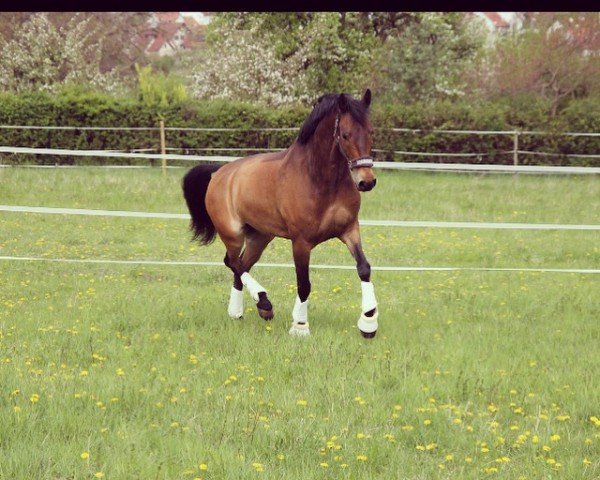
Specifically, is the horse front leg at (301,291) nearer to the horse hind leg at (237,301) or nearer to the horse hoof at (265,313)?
the horse hoof at (265,313)

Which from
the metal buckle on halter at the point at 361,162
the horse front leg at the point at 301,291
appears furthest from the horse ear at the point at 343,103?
the horse front leg at the point at 301,291

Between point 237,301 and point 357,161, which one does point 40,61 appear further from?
point 357,161

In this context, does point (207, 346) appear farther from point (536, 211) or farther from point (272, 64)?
point (272, 64)

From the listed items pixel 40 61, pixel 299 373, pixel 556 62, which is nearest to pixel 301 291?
pixel 299 373

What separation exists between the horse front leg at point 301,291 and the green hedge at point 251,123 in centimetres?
1786

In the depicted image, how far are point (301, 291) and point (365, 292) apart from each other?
0.56 m

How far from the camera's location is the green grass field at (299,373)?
4172mm

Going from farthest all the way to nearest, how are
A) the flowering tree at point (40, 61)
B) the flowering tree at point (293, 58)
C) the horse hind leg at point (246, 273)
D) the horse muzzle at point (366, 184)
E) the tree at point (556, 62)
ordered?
the flowering tree at point (40, 61), the tree at point (556, 62), the flowering tree at point (293, 58), the horse hind leg at point (246, 273), the horse muzzle at point (366, 184)

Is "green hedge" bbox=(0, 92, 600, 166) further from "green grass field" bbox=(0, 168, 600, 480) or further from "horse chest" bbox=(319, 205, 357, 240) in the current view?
"horse chest" bbox=(319, 205, 357, 240)

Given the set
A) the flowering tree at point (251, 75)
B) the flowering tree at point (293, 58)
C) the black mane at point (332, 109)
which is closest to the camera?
the black mane at point (332, 109)

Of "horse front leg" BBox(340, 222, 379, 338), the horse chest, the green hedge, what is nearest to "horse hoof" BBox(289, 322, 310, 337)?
"horse front leg" BBox(340, 222, 379, 338)

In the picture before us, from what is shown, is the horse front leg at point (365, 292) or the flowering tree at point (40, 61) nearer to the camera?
the horse front leg at point (365, 292)

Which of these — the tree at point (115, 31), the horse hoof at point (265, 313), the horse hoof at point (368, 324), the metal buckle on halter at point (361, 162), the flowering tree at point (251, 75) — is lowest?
the horse hoof at point (265, 313)

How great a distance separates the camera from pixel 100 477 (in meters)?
3.91
